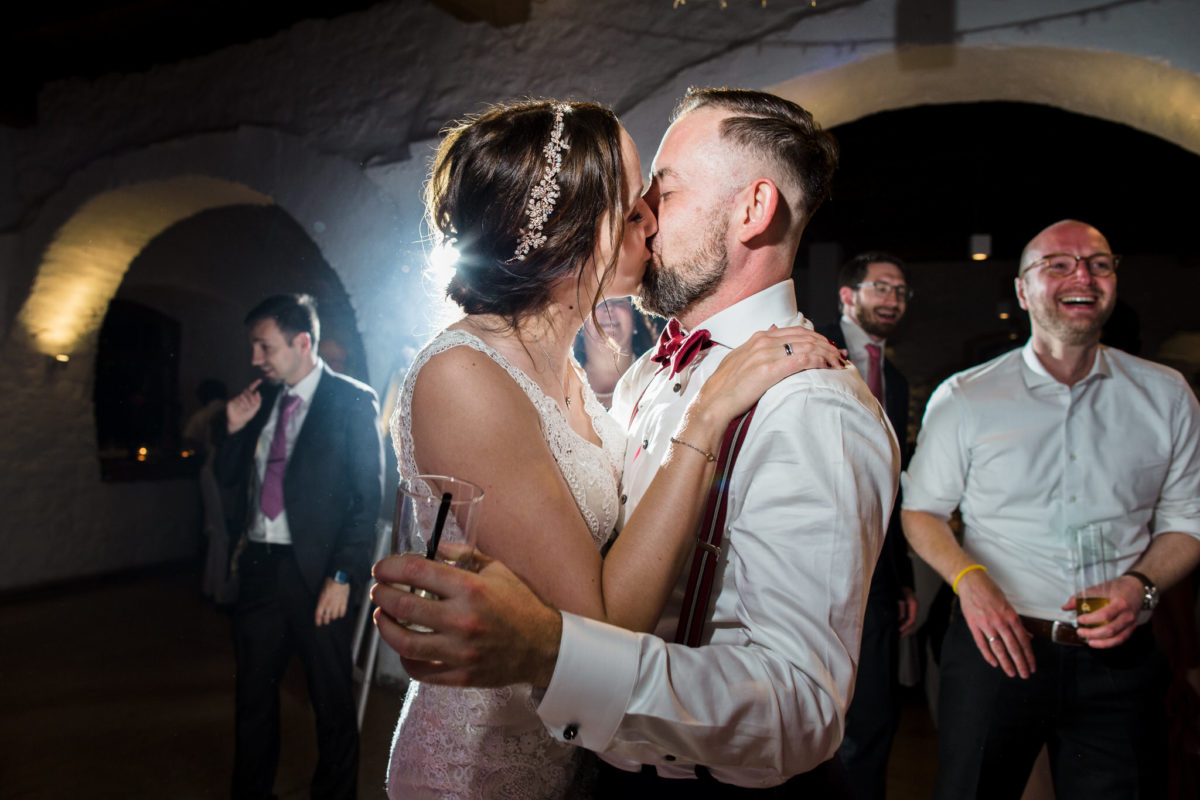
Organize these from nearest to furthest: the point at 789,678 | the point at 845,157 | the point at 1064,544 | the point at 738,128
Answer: the point at 789,678, the point at 738,128, the point at 1064,544, the point at 845,157

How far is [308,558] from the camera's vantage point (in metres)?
3.04

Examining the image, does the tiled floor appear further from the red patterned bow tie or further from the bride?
the red patterned bow tie

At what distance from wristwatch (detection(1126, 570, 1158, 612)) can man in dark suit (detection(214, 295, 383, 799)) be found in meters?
2.71

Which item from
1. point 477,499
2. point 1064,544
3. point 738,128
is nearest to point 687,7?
point 738,128

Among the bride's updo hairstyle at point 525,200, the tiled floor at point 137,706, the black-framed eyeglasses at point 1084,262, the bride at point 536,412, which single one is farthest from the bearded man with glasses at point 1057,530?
the bride's updo hairstyle at point 525,200

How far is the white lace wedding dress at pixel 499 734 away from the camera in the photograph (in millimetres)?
1204

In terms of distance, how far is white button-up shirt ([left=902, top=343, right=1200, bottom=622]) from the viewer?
2.16 metres

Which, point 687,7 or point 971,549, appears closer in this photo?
point 971,549

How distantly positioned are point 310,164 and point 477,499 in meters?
2.97

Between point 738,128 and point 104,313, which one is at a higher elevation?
point 738,128

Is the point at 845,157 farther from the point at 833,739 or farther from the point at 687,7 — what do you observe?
the point at 833,739

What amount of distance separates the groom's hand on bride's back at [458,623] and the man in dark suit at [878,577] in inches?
76.1

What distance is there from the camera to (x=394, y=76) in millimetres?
3180

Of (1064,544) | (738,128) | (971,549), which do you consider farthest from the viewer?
(971,549)
